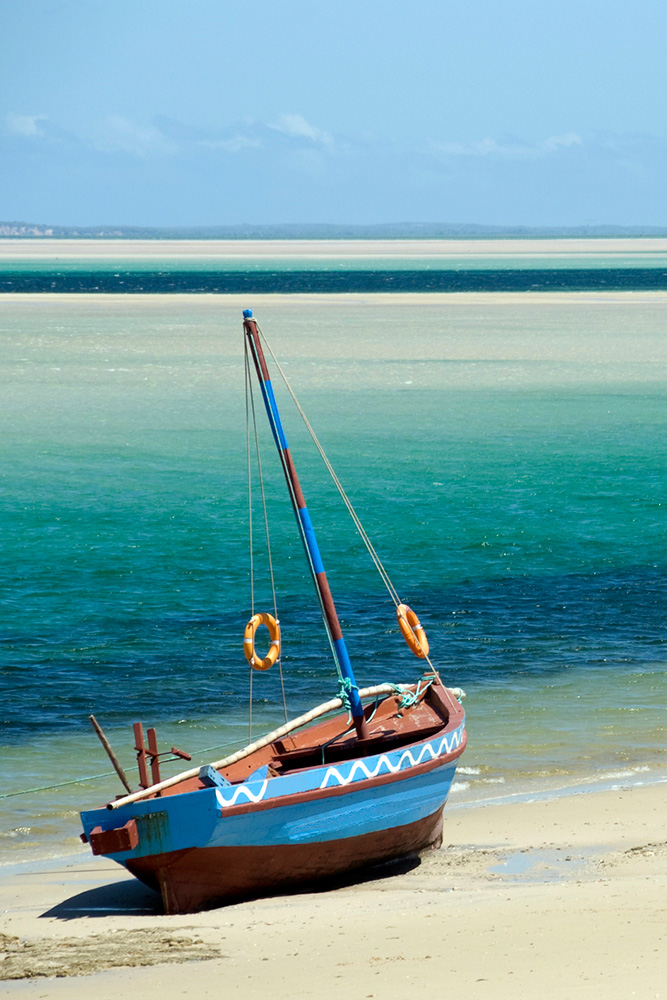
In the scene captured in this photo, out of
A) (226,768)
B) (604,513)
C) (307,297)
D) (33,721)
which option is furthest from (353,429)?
(307,297)

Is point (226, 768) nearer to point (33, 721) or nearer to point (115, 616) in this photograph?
point (33, 721)

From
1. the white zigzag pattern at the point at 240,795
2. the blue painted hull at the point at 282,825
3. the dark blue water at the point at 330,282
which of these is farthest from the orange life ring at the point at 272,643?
the dark blue water at the point at 330,282

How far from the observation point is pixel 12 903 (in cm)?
1161

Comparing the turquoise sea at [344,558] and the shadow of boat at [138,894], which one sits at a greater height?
the turquoise sea at [344,558]

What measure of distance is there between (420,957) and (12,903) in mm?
3974

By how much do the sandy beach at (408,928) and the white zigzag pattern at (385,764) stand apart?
0.97 m

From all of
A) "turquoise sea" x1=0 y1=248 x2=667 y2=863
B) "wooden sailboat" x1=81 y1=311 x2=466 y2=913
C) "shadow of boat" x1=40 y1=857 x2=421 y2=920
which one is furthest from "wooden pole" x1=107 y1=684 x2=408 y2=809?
"turquoise sea" x1=0 y1=248 x2=667 y2=863

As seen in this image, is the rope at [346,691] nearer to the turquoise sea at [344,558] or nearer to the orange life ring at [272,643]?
the orange life ring at [272,643]

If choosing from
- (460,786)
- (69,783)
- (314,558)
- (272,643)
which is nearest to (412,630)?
(314,558)

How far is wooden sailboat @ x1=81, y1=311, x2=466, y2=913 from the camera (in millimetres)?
11023

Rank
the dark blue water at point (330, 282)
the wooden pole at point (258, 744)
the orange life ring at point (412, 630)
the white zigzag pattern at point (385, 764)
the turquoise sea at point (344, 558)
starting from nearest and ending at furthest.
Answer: the wooden pole at point (258, 744)
the white zigzag pattern at point (385, 764)
the orange life ring at point (412, 630)
the turquoise sea at point (344, 558)
the dark blue water at point (330, 282)

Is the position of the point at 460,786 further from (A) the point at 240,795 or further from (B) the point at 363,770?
(A) the point at 240,795

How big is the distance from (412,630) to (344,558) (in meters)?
10.5

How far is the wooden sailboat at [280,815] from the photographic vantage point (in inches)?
434
